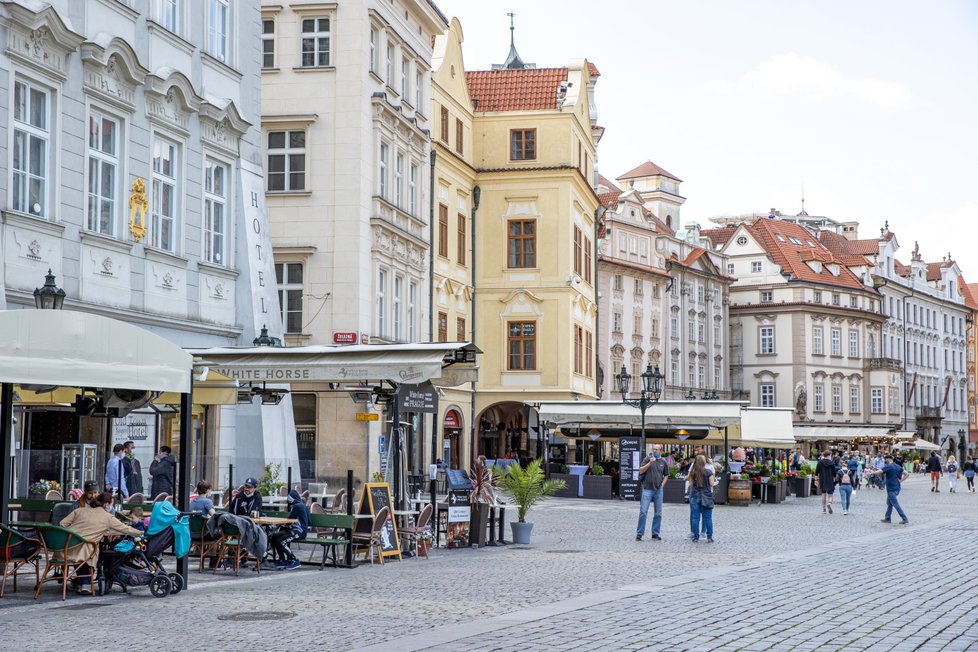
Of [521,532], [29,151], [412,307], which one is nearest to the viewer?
[29,151]

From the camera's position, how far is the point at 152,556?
50.1ft

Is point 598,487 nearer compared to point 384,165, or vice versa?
point 384,165

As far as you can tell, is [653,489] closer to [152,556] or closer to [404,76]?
[152,556]

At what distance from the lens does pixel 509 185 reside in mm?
52906

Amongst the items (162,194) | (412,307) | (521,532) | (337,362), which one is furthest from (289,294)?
(337,362)

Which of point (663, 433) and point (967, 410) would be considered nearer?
point (663, 433)

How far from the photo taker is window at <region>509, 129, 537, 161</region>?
5316cm

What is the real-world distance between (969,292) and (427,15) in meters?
109

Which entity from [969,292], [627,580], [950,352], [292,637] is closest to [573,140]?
[627,580]

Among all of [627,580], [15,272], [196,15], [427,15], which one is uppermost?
[427,15]

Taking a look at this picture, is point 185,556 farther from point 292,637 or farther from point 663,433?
point 663,433

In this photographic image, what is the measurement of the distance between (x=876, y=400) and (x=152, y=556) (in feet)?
330

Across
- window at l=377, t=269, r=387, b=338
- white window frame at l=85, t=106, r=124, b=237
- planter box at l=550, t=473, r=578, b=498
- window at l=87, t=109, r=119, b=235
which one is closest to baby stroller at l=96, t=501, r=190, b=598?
white window frame at l=85, t=106, r=124, b=237

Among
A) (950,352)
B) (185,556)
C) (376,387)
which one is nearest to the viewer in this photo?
(185,556)
